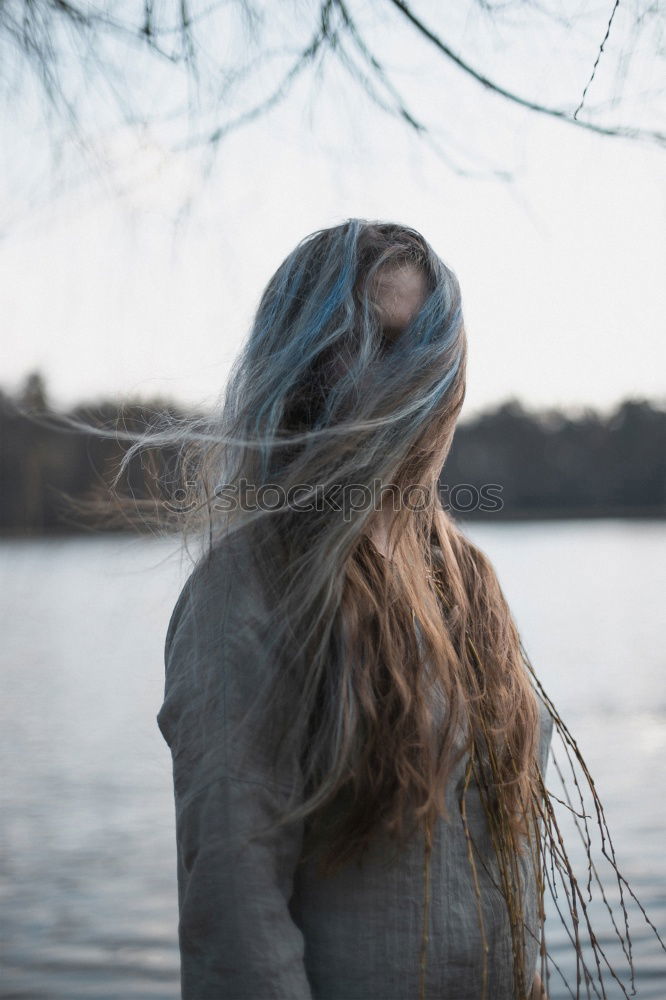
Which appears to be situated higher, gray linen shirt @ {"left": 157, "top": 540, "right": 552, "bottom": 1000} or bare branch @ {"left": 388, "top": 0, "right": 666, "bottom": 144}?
bare branch @ {"left": 388, "top": 0, "right": 666, "bottom": 144}

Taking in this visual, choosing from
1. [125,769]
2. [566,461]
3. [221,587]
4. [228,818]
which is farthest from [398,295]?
[566,461]

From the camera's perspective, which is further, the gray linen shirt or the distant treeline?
the distant treeline

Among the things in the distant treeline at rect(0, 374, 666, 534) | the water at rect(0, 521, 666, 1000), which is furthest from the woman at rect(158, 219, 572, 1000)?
the distant treeline at rect(0, 374, 666, 534)

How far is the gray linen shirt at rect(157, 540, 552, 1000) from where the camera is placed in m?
0.83

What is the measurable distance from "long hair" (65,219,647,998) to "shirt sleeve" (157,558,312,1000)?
0.03 meters

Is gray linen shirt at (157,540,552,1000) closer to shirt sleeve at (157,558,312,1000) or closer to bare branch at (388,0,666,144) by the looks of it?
shirt sleeve at (157,558,312,1000)

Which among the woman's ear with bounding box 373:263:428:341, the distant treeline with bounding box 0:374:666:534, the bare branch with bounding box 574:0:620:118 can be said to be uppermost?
the distant treeline with bounding box 0:374:666:534

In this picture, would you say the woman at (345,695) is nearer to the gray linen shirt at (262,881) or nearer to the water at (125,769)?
the gray linen shirt at (262,881)

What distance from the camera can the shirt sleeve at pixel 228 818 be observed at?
824 mm

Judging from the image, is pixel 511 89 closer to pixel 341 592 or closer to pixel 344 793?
pixel 341 592

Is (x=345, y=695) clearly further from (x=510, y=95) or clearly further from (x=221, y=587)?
(x=510, y=95)
